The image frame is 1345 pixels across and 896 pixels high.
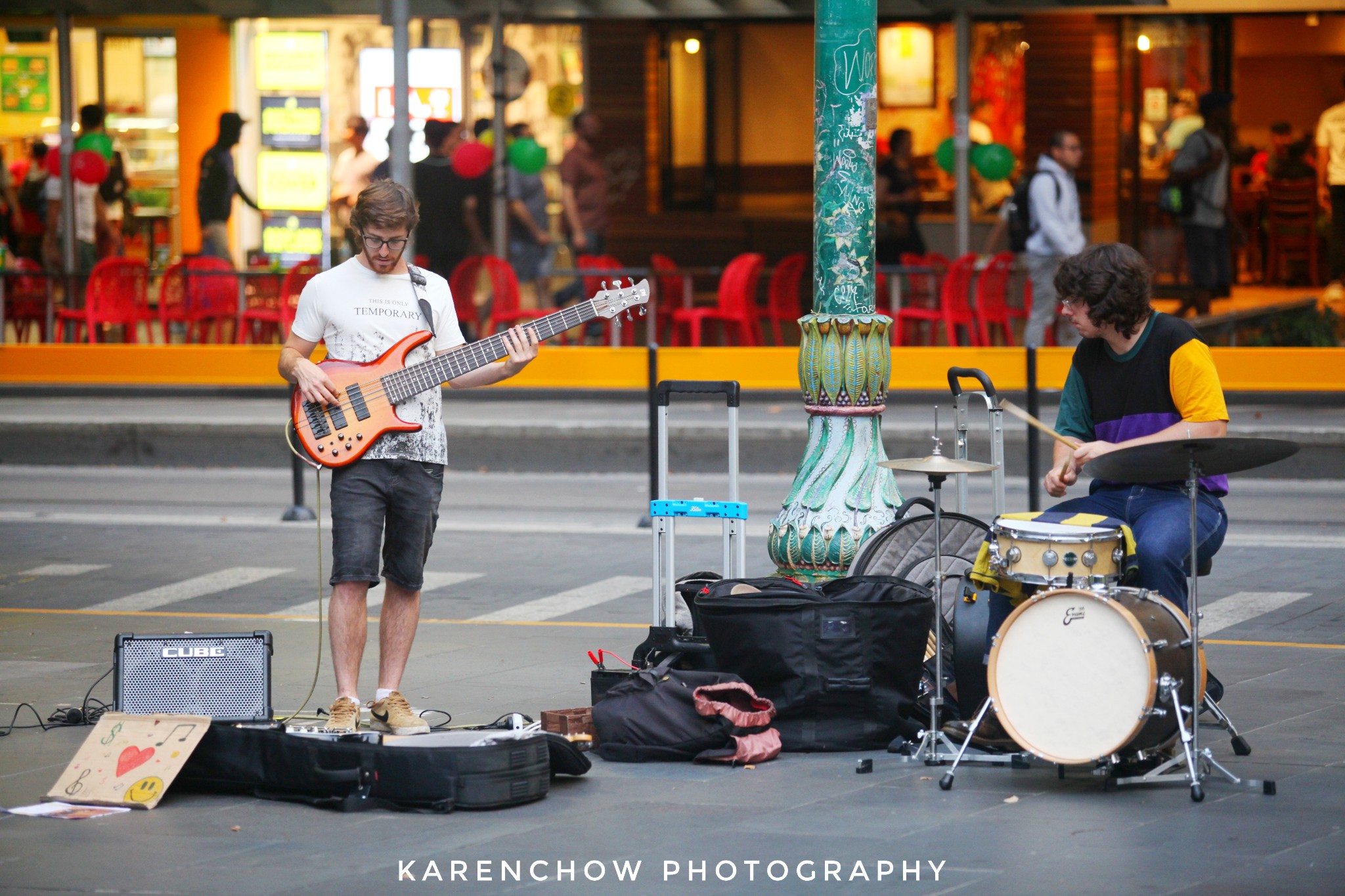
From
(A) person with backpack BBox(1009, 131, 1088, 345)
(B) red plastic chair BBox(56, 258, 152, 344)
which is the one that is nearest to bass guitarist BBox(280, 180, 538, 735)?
(A) person with backpack BBox(1009, 131, 1088, 345)

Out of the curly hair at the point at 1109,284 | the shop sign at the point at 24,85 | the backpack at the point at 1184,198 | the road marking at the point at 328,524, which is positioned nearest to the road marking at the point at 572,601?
the road marking at the point at 328,524

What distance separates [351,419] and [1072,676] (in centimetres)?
264

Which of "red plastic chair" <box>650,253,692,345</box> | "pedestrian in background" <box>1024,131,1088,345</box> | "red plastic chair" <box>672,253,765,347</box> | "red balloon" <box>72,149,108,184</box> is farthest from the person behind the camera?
"red balloon" <box>72,149,108,184</box>

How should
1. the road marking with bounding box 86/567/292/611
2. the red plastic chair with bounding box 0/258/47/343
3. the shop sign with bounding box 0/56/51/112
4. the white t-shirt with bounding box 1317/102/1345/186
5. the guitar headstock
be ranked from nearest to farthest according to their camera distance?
the guitar headstock
the road marking with bounding box 86/567/292/611
the red plastic chair with bounding box 0/258/47/343
the white t-shirt with bounding box 1317/102/1345/186
the shop sign with bounding box 0/56/51/112

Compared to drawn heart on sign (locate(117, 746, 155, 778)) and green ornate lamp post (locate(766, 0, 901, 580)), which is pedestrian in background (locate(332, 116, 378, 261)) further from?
drawn heart on sign (locate(117, 746, 155, 778))

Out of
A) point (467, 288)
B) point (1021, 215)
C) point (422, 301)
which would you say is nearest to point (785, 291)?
point (1021, 215)

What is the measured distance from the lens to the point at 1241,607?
9.23 m

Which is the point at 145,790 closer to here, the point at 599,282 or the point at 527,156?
the point at 599,282

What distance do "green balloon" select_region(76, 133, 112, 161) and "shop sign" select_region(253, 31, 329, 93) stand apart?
75.2 inches

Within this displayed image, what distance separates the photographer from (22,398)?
1797 centimetres

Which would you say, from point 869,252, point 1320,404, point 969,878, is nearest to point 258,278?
point 1320,404

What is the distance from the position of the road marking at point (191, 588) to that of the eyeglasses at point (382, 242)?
3.70 m

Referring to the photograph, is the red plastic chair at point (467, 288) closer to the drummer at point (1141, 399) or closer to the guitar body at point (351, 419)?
the guitar body at point (351, 419)

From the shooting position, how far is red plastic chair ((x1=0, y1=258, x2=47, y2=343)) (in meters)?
18.7
